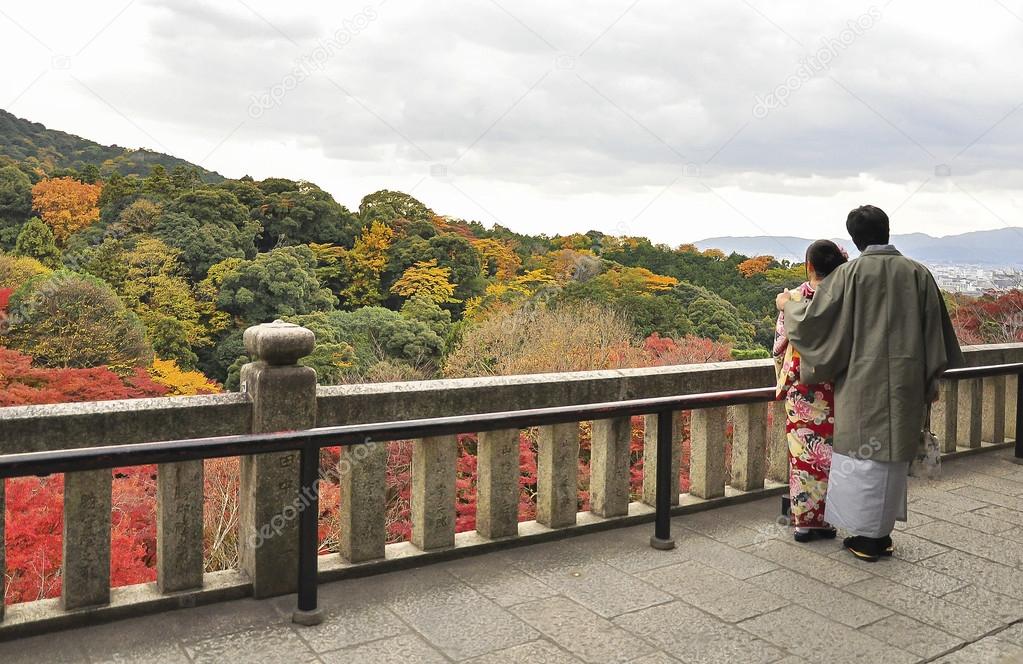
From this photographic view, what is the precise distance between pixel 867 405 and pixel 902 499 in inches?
21.9

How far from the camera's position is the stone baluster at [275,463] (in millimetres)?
3340

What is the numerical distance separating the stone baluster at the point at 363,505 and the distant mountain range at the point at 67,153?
41683 mm

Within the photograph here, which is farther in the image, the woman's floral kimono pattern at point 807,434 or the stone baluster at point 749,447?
the stone baluster at point 749,447

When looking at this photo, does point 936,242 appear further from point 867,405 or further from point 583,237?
point 867,405

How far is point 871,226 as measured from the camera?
13.1 ft

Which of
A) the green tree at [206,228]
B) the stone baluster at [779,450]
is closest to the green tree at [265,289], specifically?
the green tree at [206,228]

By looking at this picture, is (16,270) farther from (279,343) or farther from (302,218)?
(279,343)

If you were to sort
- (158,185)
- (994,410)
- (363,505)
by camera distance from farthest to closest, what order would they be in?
(158,185) → (994,410) → (363,505)

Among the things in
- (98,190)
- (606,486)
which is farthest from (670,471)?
(98,190)

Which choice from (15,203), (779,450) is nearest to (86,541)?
(779,450)

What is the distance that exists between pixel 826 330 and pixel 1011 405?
4232 millimetres

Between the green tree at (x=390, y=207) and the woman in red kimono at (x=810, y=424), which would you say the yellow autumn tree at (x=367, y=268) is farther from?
the woman in red kimono at (x=810, y=424)

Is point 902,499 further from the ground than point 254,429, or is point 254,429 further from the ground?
point 254,429

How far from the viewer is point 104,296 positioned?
2622 cm
